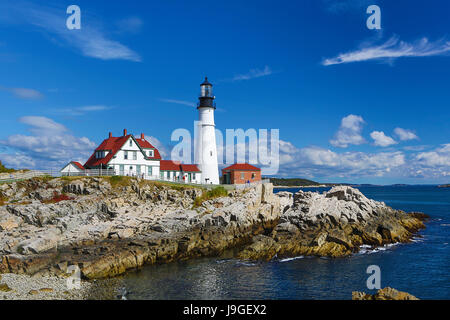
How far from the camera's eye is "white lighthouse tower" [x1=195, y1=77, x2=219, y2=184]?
161 ft

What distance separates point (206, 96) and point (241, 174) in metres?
13.9

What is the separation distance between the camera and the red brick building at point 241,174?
2186 inches

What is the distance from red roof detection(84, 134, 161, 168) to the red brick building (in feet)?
40.3

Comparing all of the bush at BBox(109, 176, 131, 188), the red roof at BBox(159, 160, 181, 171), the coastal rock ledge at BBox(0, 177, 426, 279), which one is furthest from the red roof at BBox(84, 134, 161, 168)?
the coastal rock ledge at BBox(0, 177, 426, 279)

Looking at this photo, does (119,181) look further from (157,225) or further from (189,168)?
(189,168)

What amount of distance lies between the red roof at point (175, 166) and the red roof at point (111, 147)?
68.8 inches

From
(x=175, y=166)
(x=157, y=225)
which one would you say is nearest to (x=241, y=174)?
(x=175, y=166)

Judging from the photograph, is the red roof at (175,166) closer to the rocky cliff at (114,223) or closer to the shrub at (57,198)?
the rocky cliff at (114,223)

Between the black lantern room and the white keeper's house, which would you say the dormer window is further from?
the black lantern room

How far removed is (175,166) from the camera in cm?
5247

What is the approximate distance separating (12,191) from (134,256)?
64.7ft

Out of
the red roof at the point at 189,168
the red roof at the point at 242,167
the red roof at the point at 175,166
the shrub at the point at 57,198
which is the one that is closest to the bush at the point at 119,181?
the shrub at the point at 57,198
